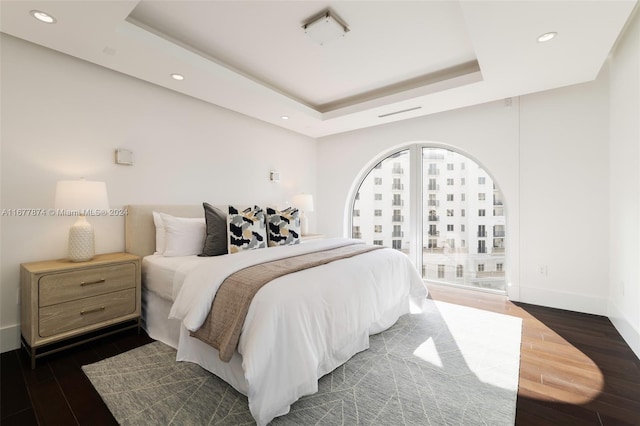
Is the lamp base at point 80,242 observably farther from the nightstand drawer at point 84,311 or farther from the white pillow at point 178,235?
the white pillow at point 178,235

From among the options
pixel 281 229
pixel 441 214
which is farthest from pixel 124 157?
pixel 441 214

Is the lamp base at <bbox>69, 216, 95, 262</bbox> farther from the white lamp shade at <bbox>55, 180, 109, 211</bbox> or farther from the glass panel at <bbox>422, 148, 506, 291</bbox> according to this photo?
the glass panel at <bbox>422, 148, 506, 291</bbox>

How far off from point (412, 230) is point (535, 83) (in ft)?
7.69

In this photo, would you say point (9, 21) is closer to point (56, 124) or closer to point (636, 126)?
point (56, 124)

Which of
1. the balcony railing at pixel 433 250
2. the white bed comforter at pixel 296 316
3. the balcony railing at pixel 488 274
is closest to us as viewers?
the white bed comforter at pixel 296 316

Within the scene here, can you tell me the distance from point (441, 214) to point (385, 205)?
919mm

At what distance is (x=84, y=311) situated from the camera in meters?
2.23

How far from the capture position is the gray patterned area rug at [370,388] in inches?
62.1

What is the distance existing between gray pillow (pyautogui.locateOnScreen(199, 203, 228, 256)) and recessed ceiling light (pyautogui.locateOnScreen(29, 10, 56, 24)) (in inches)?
67.2

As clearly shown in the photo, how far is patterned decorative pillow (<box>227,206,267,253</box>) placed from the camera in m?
2.77

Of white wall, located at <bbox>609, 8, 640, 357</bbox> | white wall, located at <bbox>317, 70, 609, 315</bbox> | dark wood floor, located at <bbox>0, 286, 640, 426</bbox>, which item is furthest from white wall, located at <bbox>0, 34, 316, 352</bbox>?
white wall, located at <bbox>609, 8, 640, 357</bbox>

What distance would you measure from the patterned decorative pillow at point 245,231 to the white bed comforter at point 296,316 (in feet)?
1.22

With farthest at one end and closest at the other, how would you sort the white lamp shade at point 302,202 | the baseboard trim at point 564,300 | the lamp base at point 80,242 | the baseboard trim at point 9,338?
1. the white lamp shade at point 302,202
2. the baseboard trim at point 564,300
3. the lamp base at point 80,242
4. the baseboard trim at point 9,338

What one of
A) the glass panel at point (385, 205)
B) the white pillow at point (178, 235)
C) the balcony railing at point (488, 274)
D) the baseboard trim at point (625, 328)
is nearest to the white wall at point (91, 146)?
the white pillow at point (178, 235)
